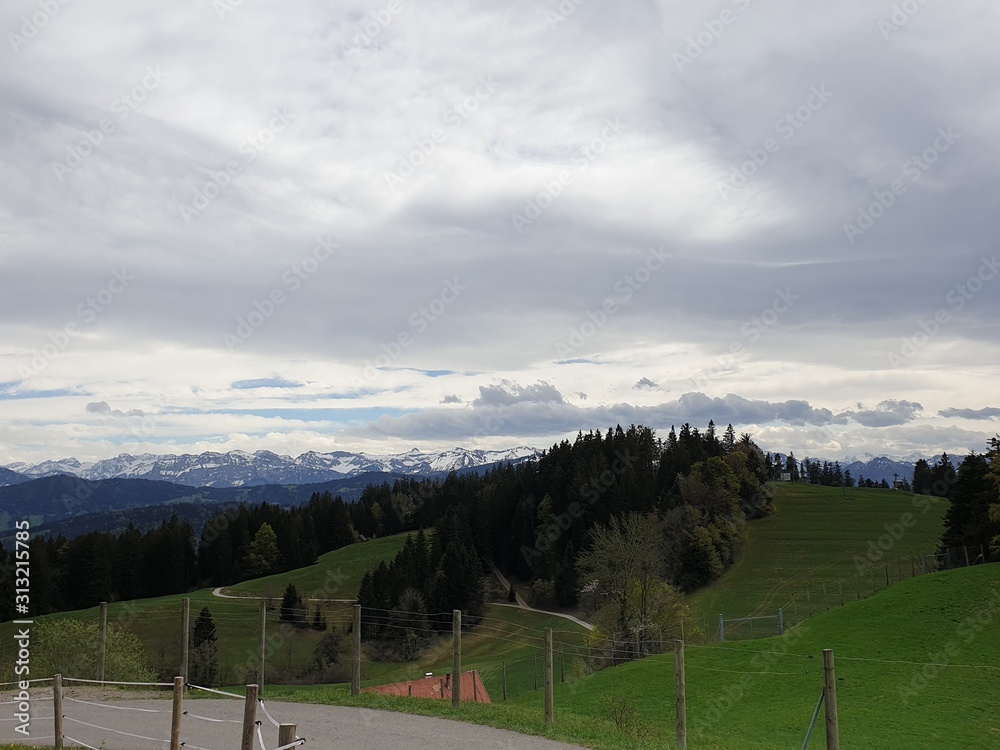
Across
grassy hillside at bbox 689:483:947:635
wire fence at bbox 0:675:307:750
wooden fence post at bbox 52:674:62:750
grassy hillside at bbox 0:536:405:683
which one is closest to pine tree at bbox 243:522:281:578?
grassy hillside at bbox 0:536:405:683

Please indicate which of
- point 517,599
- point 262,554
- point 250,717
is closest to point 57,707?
point 250,717

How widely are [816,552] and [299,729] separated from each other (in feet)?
284

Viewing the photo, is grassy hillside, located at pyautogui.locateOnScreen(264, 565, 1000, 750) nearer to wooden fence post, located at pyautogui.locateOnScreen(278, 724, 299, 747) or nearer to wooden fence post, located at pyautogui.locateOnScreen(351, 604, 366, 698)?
wooden fence post, located at pyautogui.locateOnScreen(351, 604, 366, 698)

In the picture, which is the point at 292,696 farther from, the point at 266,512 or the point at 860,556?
the point at 266,512

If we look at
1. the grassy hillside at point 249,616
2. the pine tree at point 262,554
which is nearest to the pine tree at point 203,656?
the grassy hillside at point 249,616

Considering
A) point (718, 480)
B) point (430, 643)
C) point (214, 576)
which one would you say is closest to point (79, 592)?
point (214, 576)

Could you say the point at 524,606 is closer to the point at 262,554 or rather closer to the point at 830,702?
the point at 262,554

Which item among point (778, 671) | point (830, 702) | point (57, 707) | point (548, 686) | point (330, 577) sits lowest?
point (330, 577)

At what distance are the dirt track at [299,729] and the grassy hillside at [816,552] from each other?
141 feet

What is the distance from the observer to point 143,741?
1473 cm

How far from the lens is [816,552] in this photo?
88.9 m

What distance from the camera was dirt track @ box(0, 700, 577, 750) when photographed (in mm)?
14117

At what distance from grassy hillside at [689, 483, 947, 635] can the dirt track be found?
141 feet

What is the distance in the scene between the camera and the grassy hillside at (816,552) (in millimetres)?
68625
